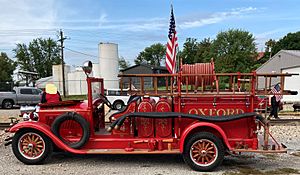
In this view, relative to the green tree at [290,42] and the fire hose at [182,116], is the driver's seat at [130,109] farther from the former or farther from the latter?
the green tree at [290,42]

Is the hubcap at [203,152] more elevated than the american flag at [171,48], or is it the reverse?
the american flag at [171,48]

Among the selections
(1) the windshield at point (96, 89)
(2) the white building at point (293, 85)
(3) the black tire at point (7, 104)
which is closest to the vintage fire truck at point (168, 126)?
(1) the windshield at point (96, 89)

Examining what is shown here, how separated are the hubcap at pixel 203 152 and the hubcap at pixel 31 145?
293cm

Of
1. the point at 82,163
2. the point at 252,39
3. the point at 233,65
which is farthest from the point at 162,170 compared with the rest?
the point at 252,39

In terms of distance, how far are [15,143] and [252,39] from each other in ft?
215

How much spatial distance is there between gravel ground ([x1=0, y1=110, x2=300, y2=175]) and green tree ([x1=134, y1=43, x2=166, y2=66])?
94.0m

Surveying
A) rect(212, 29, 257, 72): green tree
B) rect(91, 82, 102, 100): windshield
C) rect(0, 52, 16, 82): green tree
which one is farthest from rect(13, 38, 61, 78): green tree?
rect(91, 82, 102, 100): windshield

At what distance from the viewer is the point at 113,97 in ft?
65.4

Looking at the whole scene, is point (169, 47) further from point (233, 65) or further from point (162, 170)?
point (233, 65)

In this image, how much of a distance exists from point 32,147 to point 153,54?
315ft

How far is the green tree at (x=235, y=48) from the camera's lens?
57.2 meters

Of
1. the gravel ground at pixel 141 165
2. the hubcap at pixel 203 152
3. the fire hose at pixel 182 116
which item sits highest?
the fire hose at pixel 182 116

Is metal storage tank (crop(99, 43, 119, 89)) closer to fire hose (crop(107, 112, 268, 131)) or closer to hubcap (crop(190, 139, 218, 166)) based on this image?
fire hose (crop(107, 112, 268, 131))

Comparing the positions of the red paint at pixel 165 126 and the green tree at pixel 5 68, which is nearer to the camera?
the red paint at pixel 165 126
